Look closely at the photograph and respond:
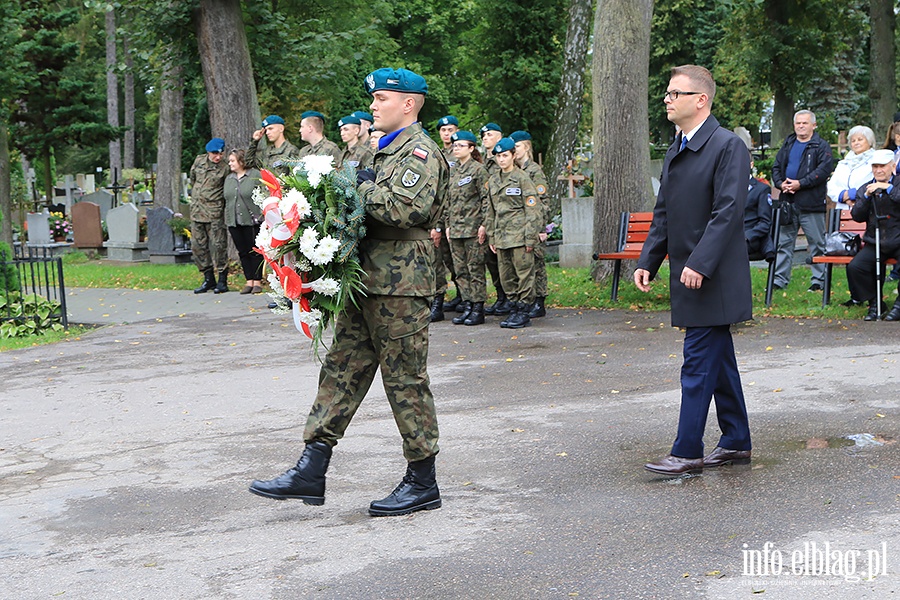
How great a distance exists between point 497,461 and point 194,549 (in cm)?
193

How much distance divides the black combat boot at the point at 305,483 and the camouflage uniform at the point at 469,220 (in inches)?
275

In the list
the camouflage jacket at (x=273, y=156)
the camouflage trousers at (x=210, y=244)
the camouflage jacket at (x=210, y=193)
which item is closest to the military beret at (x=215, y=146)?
the camouflage jacket at (x=210, y=193)

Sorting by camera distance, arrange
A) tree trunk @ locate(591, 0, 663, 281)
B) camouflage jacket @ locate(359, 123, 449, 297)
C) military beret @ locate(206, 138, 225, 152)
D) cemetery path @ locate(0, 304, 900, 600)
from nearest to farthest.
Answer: cemetery path @ locate(0, 304, 900, 600) → camouflage jacket @ locate(359, 123, 449, 297) → tree trunk @ locate(591, 0, 663, 281) → military beret @ locate(206, 138, 225, 152)

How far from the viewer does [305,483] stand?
17.6 ft

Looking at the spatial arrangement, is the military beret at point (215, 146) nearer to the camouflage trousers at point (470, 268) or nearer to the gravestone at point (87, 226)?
the camouflage trousers at point (470, 268)

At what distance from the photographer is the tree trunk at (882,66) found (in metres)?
24.9

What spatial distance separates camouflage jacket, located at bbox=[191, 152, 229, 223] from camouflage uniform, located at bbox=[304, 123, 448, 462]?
1188cm

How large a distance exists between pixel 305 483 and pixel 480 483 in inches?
39.0

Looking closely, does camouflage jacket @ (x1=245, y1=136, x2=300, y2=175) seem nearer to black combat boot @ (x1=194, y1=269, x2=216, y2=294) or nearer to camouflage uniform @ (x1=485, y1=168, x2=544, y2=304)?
black combat boot @ (x1=194, y1=269, x2=216, y2=294)

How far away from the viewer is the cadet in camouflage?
A: 17.3 ft

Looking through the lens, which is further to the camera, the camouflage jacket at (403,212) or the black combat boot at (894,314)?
the black combat boot at (894,314)

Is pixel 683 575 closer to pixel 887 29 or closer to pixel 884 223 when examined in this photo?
pixel 884 223

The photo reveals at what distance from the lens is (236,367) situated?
33.3 feet

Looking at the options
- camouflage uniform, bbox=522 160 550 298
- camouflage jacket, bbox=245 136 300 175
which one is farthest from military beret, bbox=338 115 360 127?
camouflage uniform, bbox=522 160 550 298
